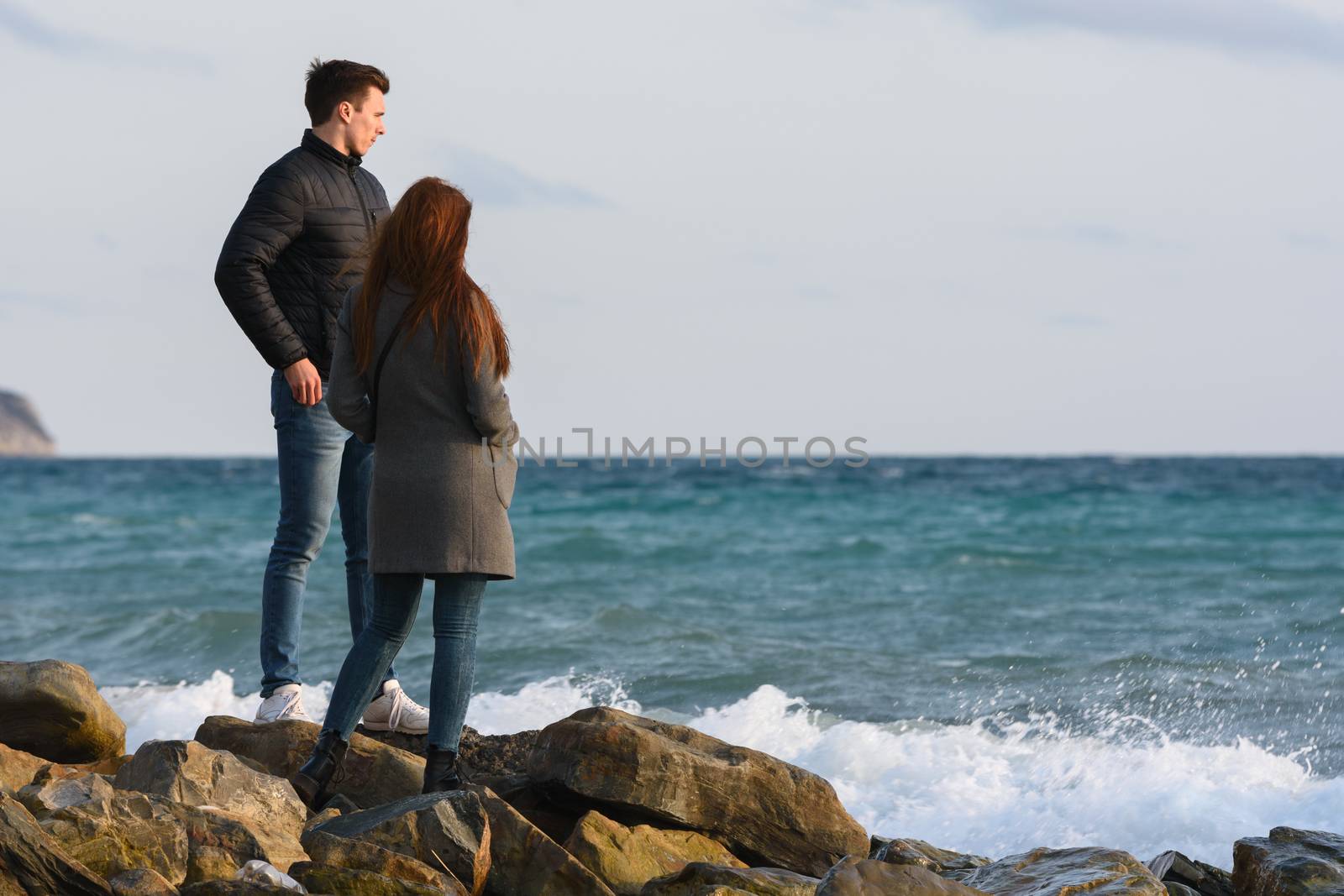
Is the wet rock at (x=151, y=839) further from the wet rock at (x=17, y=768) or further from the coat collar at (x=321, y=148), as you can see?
the coat collar at (x=321, y=148)

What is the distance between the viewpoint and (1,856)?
283 cm

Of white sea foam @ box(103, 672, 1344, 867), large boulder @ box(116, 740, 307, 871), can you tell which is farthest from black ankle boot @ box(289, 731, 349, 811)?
white sea foam @ box(103, 672, 1344, 867)

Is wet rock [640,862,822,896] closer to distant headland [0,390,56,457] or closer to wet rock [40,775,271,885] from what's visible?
wet rock [40,775,271,885]

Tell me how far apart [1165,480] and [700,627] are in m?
26.4

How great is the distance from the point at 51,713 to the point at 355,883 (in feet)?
6.02

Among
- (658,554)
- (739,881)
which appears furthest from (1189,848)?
(658,554)

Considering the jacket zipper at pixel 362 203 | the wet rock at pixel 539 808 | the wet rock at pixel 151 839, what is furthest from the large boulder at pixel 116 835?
the jacket zipper at pixel 362 203

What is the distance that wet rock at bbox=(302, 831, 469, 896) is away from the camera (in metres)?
3.00

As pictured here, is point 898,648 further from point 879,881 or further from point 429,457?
point 429,457

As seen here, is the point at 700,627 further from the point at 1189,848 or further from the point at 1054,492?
the point at 1054,492

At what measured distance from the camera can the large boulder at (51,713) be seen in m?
Result: 4.20

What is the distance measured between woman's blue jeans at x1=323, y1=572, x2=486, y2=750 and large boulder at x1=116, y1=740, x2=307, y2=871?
0.23 metres

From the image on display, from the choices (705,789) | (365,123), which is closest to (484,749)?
(705,789)

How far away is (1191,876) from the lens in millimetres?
3826
